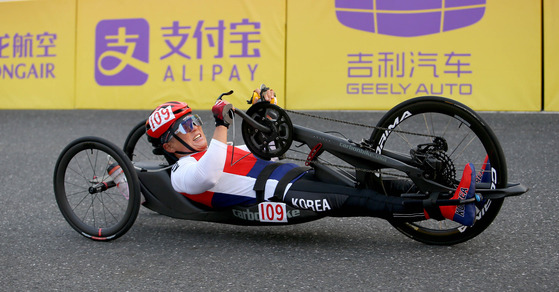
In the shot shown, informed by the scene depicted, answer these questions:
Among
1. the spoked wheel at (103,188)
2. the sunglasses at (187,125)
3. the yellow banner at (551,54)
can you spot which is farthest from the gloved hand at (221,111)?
the yellow banner at (551,54)

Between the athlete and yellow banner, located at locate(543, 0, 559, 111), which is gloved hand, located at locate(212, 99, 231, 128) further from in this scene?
yellow banner, located at locate(543, 0, 559, 111)

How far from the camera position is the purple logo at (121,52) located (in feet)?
32.2

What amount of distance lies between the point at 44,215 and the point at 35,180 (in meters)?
1.51

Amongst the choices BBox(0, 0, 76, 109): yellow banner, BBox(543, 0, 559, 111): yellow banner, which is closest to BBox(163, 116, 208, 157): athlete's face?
A: BBox(543, 0, 559, 111): yellow banner

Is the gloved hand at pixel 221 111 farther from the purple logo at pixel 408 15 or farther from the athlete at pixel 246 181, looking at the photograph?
the purple logo at pixel 408 15

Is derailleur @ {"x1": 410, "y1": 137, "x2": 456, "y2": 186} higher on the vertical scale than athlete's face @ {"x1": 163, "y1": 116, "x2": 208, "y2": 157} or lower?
lower

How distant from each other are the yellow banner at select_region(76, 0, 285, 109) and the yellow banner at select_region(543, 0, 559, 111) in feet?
11.3

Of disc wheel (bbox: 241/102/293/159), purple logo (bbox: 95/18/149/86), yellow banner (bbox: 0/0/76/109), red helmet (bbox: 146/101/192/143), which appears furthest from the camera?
yellow banner (bbox: 0/0/76/109)

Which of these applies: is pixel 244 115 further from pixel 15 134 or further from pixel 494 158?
pixel 15 134

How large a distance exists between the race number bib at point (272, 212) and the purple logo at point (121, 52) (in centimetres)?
621

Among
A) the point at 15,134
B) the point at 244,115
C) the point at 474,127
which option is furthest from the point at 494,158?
A: the point at 15,134

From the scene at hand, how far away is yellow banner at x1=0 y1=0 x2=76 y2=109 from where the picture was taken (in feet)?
33.4

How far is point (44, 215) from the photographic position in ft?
16.6

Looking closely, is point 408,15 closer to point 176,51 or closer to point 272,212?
point 176,51
